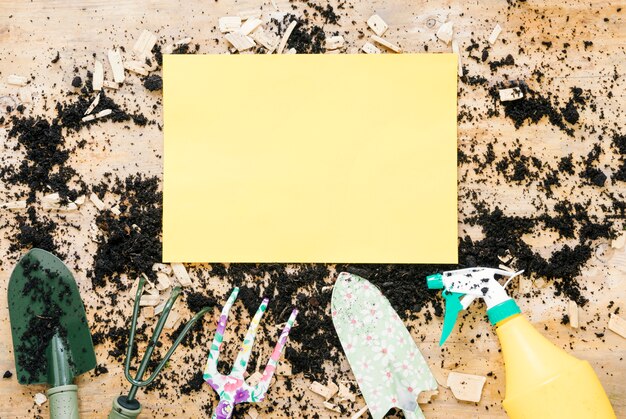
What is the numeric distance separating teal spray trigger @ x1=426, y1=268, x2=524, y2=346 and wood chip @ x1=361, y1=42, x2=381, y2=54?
44 centimetres

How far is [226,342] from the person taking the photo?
102 centimetres

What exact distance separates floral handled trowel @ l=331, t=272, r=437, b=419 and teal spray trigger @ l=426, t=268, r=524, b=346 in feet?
0.27

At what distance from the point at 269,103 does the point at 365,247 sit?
0.33 metres

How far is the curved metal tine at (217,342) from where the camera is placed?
1003 millimetres

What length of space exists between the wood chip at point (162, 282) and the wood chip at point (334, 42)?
542 mm

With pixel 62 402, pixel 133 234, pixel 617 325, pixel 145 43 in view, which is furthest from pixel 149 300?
pixel 617 325

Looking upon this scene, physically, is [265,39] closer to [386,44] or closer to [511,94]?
[386,44]

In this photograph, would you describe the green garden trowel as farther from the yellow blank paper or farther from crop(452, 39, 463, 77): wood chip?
crop(452, 39, 463, 77): wood chip

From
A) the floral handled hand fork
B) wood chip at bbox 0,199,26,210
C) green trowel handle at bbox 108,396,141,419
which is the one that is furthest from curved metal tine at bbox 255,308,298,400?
wood chip at bbox 0,199,26,210

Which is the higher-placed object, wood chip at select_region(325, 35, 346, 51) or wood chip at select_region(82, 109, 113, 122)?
wood chip at select_region(325, 35, 346, 51)

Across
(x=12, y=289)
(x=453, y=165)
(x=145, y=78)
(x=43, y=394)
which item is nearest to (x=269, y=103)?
(x=145, y=78)

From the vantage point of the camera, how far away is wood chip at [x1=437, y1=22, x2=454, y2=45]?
40.1 inches

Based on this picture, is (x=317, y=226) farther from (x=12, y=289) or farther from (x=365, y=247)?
(x=12, y=289)

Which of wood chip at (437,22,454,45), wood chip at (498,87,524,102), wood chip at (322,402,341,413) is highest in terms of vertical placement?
wood chip at (437,22,454,45)
